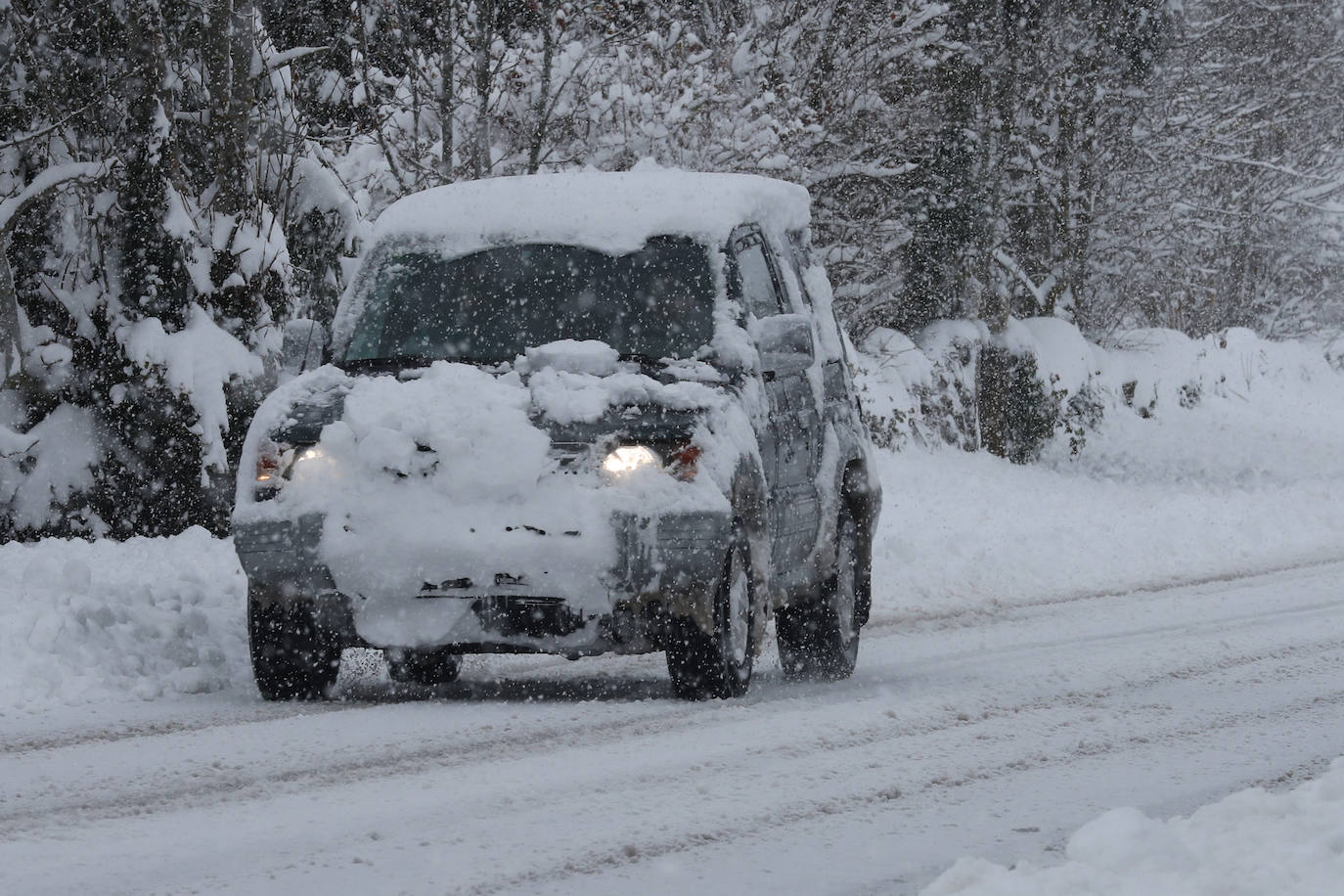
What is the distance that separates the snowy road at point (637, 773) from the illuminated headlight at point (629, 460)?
0.90 meters

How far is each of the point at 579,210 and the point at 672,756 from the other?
301 cm

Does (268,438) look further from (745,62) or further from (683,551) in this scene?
(745,62)

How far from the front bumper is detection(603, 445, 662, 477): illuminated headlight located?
0.61 feet

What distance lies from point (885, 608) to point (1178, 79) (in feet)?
63.5

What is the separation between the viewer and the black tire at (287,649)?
7.70 metres

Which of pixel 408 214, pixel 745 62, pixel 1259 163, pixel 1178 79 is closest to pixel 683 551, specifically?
pixel 408 214

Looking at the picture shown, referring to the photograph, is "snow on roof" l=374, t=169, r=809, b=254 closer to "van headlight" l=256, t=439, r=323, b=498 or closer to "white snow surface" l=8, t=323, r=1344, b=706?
"white snow surface" l=8, t=323, r=1344, b=706

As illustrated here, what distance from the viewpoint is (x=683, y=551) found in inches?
288

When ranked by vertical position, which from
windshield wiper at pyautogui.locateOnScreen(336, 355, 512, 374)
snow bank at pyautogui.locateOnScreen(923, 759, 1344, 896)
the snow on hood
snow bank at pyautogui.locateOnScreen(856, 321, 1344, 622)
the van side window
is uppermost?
the van side window

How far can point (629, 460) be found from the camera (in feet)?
24.3

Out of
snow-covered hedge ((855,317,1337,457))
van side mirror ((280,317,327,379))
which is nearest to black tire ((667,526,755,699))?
van side mirror ((280,317,327,379))

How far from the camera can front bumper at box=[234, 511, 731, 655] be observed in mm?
7309

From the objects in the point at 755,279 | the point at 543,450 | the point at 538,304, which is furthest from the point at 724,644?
the point at 755,279

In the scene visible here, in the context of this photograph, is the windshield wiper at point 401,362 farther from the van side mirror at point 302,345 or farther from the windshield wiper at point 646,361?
the windshield wiper at point 646,361
